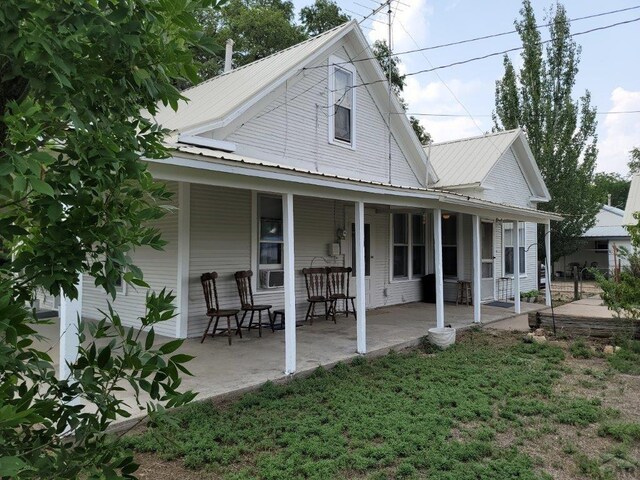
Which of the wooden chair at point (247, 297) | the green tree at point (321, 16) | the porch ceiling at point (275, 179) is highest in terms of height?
the green tree at point (321, 16)

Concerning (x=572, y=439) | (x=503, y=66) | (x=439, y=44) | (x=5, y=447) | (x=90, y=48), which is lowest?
(x=572, y=439)

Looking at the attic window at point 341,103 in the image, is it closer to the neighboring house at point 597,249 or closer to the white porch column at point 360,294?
the white porch column at point 360,294

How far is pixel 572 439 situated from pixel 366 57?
29.4 ft

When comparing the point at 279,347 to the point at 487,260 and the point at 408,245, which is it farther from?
the point at 487,260

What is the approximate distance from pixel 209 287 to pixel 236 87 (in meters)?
4.43

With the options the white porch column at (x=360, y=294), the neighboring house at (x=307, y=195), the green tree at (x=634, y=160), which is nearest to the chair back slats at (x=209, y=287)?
the neighboring house at (x=307, y=195)

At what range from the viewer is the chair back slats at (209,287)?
299 inches

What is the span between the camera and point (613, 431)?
4.37 meters

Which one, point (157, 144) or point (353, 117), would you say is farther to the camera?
point (353, 117)

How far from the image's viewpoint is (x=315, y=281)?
9.73m

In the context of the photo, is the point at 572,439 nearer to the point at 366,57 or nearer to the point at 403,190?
the point at 403,190

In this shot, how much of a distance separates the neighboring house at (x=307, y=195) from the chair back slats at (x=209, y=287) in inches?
7.1

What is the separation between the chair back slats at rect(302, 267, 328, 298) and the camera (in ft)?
31.2

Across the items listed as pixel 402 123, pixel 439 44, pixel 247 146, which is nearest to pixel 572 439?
pixel 247 146
